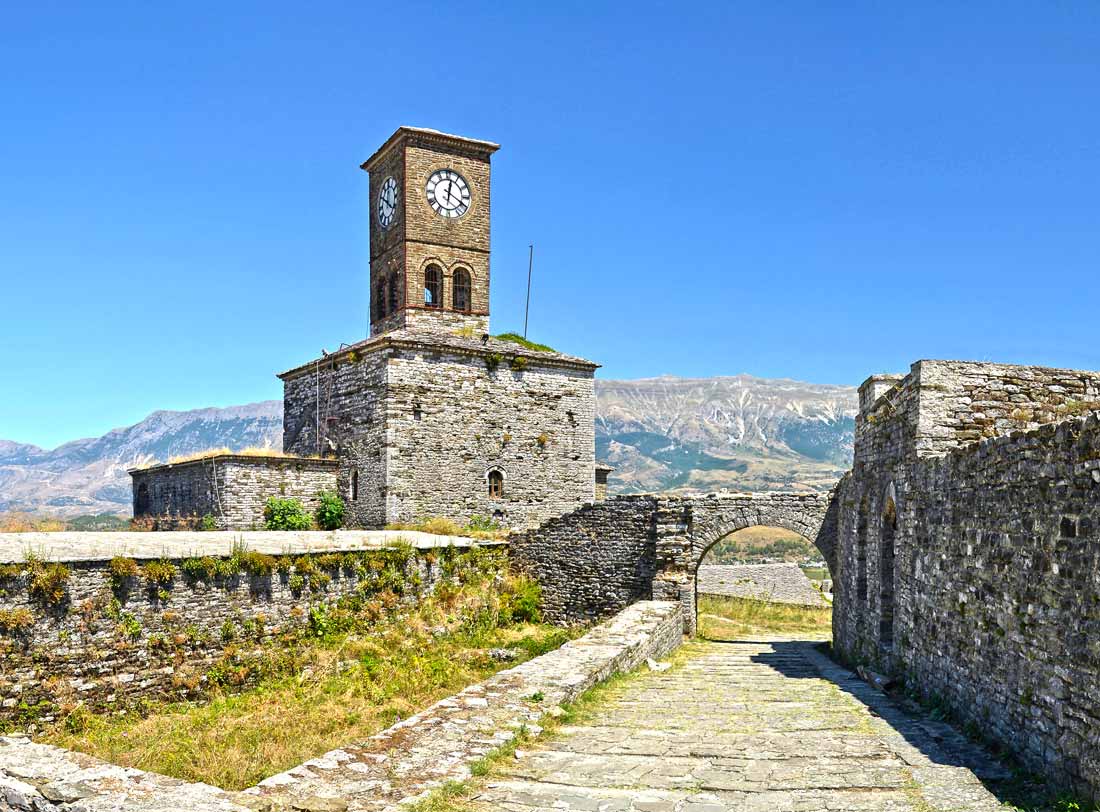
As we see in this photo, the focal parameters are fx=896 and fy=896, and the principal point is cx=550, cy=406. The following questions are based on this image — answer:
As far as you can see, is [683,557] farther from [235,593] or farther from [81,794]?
[81,794]

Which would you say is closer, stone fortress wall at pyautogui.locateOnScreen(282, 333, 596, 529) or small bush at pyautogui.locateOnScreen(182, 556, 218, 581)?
small bush at pyautogui.locateOnScreen(182, 556, 218, 581)

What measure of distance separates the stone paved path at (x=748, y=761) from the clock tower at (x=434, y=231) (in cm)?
1841

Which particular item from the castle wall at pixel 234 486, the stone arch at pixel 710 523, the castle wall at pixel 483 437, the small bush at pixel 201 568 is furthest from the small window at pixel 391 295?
the small bush at pixel 201 568

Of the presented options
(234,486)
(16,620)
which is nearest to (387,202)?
(234,486)

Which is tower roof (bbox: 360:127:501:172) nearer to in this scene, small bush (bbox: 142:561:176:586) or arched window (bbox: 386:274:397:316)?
arched window (bbox: 386:274:397:316)

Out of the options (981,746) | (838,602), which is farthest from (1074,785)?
(838,602)

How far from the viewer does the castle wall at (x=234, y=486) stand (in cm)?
2350

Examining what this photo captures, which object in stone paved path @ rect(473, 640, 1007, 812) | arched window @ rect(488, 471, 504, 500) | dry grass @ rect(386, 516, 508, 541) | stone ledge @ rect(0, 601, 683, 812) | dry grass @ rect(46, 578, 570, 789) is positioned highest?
Result: arched window @ rect(488, 471, 504, 500)

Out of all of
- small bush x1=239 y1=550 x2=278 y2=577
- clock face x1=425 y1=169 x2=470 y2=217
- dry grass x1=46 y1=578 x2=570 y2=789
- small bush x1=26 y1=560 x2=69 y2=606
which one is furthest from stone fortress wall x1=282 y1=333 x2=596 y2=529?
small bush x1=26 y1=560 x2=69 y2=606

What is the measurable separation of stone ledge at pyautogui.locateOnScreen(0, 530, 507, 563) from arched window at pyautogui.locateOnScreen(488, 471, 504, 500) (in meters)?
4.71

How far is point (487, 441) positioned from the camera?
2586cm

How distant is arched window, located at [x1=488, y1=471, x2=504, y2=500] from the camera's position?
1017 inches

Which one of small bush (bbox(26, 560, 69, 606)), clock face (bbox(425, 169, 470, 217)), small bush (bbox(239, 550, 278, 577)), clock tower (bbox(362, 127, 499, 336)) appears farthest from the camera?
clock face (bbox(425, 169, 470, 217))

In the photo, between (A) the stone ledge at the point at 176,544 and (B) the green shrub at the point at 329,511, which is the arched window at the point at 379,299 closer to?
(B) the green shrub at the point at 329,511
